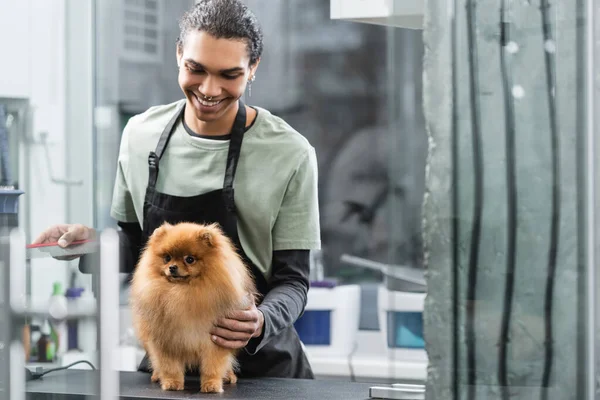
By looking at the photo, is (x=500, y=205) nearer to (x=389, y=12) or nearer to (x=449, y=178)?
(x=449, y=178)

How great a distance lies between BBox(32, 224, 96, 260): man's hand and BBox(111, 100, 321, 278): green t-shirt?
509 millimetres

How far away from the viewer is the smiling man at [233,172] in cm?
140

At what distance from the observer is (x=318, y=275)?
315 centimetres

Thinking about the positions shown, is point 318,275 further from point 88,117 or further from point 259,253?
point 88,117

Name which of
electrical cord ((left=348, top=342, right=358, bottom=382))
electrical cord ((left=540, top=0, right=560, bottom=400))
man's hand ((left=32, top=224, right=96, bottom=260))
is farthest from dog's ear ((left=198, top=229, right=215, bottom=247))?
electrical cord ((left=348, top=342, right=358, bottom=382))

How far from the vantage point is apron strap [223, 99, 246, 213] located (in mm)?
1450

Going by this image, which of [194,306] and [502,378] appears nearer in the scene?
[502,378]

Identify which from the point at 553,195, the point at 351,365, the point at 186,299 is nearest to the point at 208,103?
the point at 186,299

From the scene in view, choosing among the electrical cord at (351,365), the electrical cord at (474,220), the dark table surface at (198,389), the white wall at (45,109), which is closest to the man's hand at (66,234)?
the white wall at (45,109)

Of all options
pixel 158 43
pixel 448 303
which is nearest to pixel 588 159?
pixel 448 303

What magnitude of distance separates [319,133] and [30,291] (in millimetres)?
2315

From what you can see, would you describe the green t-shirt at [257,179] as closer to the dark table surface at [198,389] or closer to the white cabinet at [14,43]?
the dark table surface at [198,389]

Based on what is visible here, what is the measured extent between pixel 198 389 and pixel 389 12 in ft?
2.18

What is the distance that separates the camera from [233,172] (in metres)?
1.46
